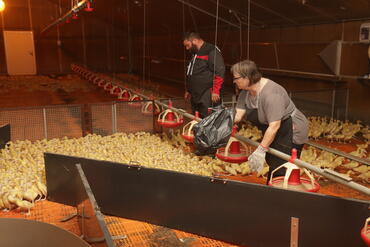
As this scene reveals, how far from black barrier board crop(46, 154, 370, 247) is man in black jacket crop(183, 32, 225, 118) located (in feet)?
5.93

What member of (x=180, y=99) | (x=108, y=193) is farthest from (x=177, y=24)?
(x=108, y=193)

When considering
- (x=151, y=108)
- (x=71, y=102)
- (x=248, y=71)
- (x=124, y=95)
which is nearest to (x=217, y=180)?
(x=248, y=71)

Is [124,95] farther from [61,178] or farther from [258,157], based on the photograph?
[258,157]

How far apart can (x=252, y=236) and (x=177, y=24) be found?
31.4 ft

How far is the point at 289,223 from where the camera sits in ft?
7.64

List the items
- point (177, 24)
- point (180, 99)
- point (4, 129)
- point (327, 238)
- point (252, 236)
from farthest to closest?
Answer: point (177, 24) < point (180, 99) < point (4, 129) < point (252, 236) < point (327, 238)

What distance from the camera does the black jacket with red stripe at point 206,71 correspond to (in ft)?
14.0

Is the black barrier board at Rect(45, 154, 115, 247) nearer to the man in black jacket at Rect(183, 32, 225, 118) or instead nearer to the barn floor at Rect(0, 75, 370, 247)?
the barn floor at Rect(0, 75, 370, 247)

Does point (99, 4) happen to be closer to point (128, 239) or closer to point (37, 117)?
point (37, 117)

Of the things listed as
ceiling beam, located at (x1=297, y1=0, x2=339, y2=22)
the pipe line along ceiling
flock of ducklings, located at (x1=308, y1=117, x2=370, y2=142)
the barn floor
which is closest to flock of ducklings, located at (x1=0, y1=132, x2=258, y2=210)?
the barn floor

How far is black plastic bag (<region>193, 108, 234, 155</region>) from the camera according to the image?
9.00 ft

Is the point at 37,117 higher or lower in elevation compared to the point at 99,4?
lower

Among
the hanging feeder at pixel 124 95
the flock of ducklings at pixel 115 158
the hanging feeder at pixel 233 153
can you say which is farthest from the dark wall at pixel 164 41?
the hanging feeder at pixel 233 153

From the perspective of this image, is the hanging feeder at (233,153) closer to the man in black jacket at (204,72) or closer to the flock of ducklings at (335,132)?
the man in black jacket at (204,72)
